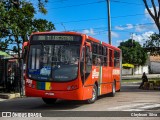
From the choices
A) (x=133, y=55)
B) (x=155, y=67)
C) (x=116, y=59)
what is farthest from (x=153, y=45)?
(x=155, y=67)

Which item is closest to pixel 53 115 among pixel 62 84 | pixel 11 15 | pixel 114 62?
pixel 62 84

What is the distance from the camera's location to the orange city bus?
1560 centimetres

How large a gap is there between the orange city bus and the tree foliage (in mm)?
7066

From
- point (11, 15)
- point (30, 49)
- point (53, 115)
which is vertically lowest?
point (53, 115)

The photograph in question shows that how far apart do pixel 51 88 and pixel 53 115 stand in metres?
2.14

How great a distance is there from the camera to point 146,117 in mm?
12797

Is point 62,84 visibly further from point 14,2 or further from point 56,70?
point 14,2

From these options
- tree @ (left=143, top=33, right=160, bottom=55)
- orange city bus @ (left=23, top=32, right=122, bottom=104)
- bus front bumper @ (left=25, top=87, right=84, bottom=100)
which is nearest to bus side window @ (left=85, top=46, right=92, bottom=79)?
orange city bus @ (left=23, top=32, right=122, bottom=104)

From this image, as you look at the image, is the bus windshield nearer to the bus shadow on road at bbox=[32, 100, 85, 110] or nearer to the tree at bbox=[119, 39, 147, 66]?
the bus shadow on road at bbox=[32, 100, 85, 110]

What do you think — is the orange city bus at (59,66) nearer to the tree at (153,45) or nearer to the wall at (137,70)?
the tree at (153,45)

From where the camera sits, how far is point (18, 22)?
24156 millimetres

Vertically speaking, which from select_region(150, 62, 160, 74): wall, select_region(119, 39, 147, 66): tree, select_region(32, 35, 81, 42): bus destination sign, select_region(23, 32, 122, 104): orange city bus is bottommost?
select_region(23, 32, 122, 104): orange city bus

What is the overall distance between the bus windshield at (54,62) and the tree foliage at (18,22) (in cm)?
748

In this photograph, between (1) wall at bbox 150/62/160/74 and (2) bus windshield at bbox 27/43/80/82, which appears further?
(1) wall at bbox 150/62/160/74
